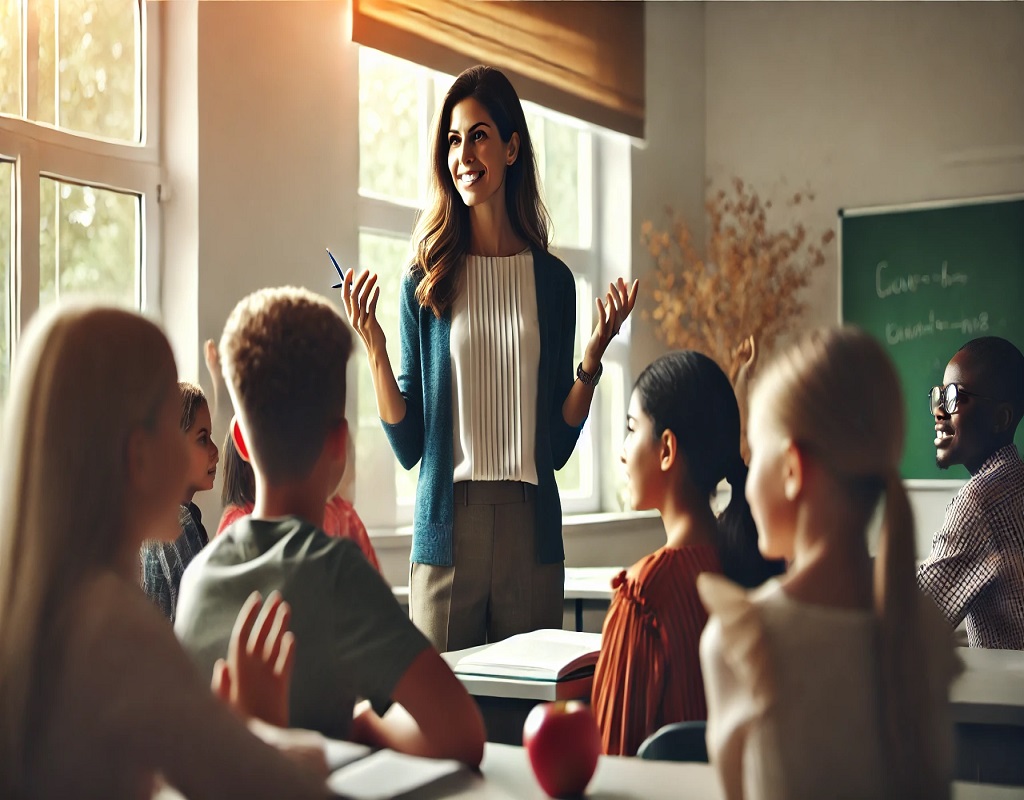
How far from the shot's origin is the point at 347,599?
3.30 feet

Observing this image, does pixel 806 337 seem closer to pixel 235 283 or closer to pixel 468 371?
pixel 468 371

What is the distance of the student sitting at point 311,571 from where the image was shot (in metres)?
1.00

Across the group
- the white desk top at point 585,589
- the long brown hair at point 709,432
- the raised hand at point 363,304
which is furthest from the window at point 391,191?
the long brown hair at point 709,432

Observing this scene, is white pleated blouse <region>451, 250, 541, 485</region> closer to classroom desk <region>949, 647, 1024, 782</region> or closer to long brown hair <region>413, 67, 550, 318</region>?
long brown hair <region>413, 67, 550, 318</region>

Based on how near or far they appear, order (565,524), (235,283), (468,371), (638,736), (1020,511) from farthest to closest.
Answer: (565,524), (235,283), (468,371), (1020,511), (638,736)

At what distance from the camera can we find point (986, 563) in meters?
1.90

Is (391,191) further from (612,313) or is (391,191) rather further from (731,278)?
(612,313)

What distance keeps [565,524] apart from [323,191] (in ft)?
5.69

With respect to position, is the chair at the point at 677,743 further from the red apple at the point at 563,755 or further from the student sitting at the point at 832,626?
the student sitting at the point at 832,626

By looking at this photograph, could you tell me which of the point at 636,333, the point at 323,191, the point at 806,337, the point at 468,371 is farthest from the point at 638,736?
the point at 636,333

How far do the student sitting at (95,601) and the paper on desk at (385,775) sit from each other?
0.19 ft

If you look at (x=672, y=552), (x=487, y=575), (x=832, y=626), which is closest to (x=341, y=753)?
(x=832, y=626)

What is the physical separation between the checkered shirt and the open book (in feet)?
2.02

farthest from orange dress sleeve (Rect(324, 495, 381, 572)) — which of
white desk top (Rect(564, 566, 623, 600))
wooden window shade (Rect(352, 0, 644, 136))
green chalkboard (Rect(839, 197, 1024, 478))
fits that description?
green chalkboard (Rect(839, 197, 1024, 478))
